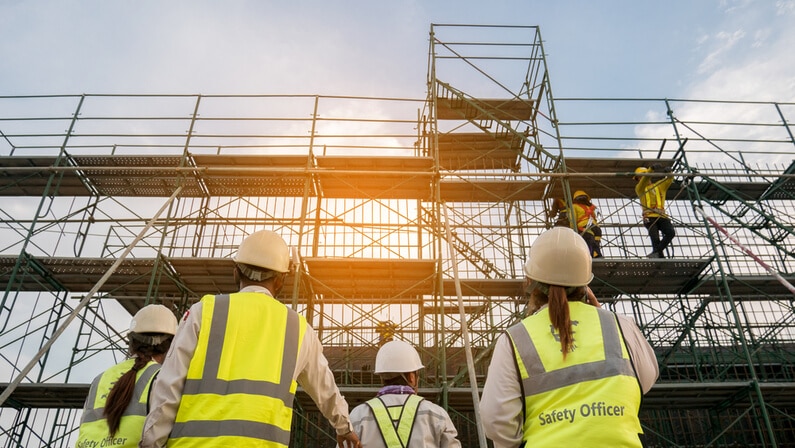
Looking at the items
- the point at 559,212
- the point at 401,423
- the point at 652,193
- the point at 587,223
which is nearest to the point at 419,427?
the point at 401,423

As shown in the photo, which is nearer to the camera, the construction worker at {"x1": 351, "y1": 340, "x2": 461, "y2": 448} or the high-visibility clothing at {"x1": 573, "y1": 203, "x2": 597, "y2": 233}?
the construction worker at {"x1": 351, "y1": 340, "x2": 461, "y2": 448}

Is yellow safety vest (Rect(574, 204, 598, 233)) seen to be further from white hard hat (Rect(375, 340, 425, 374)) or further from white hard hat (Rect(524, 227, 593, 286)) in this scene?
→ white hard hat (Rect(524, 227, 593, 286))

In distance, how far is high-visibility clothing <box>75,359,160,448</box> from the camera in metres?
3.46

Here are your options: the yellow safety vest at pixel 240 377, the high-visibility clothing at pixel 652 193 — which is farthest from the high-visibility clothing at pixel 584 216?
the yellow safety vest at pixel 240 377

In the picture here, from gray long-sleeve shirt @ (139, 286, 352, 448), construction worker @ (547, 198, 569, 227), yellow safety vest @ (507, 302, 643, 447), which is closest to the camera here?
yellow safety vest @ (507, 302, 643, 447)

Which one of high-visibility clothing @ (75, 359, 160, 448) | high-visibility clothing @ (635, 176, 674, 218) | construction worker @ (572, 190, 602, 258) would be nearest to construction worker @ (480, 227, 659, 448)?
high-visibility clothing @ (75, 359, 160, 448)

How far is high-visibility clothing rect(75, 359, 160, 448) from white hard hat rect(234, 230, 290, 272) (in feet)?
3.81

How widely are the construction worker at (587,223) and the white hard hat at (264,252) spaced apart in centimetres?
962

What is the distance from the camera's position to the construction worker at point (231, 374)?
2.48m

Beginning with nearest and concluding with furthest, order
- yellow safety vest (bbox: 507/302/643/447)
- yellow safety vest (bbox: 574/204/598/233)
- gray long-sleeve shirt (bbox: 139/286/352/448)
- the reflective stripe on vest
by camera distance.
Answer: yellow safety vest (bbox: 507/302/643/447)
gray long-sleeve shirt (bbox: 139/286/352/448)
the reflective stripe on vest
yellow safety vest (bbox: 574/204/598/233)

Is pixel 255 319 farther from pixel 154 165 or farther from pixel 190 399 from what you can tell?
pixel 154 165

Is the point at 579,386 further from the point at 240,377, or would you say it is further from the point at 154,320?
the point at 154,320

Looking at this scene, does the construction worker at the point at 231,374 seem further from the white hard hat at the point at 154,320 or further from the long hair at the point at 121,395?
the white hard hat at the point at 154,320

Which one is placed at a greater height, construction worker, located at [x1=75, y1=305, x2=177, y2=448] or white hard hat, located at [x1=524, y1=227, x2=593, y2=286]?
white hard hat, located at [x1=524, y1=227, x2=593, y2=286]
